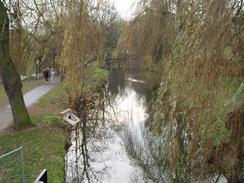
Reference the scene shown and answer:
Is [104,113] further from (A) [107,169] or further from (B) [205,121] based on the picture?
(B) [205,121]

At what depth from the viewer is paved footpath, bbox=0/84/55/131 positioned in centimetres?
1112

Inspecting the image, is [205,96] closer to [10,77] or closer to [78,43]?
[10,77]

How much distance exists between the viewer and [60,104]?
48.2ft

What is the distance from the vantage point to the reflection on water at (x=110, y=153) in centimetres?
854

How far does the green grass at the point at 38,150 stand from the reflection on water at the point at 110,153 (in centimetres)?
66

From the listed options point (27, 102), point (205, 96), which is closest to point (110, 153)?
point (27, 102)

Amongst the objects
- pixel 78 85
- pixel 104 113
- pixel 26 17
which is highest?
pixel 26 17

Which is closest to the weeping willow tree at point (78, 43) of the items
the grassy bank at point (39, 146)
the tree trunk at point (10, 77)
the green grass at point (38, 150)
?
the grassy bank at point (39, 146)

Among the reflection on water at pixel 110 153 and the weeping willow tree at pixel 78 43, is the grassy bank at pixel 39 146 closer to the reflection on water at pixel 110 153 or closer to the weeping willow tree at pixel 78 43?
the reflection on water at pixel 110 153

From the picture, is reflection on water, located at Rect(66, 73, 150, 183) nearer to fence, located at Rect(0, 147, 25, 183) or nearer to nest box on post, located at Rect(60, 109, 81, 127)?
nest box on post, located at Rect(60, 109, 81, 127)

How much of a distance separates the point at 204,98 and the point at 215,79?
0.80 ft

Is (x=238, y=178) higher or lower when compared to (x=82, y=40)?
lower

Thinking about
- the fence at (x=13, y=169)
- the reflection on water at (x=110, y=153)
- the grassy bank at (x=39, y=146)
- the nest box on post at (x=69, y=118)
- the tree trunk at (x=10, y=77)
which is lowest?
the reflection on water at (x=110, y=153)

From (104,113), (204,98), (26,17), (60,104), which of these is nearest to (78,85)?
(60,104)
